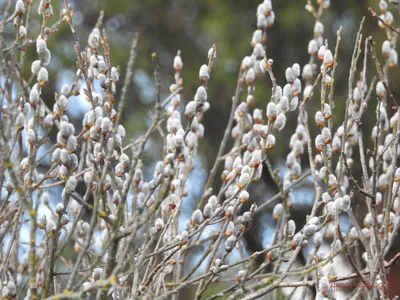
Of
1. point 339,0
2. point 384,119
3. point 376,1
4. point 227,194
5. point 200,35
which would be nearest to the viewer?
point 227,194

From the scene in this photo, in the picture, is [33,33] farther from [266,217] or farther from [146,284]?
[146,284]

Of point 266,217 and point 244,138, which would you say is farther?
point 266,217

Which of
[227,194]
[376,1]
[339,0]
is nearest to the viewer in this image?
[227,194]

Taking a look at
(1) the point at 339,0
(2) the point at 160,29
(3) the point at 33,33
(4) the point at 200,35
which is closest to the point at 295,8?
(1) the point at 339,0

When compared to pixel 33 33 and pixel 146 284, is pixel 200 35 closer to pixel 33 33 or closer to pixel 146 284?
pixel 33 33

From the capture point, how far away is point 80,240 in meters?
2.75

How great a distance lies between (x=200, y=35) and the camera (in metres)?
7.76

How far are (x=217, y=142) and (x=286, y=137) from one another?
80 cm

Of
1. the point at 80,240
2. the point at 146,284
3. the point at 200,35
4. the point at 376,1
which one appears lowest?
the point at 146,284

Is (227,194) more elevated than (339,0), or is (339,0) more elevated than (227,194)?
(339,0)

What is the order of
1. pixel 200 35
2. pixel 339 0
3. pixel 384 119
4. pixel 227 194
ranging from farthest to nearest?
pixel 200 35 < pixel 339 0 < pixel 384 119 < pixel 227 194

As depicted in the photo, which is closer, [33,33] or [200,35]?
[33,33]

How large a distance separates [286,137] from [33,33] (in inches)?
111

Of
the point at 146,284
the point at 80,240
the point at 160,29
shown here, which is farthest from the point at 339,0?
the point at 146,284
